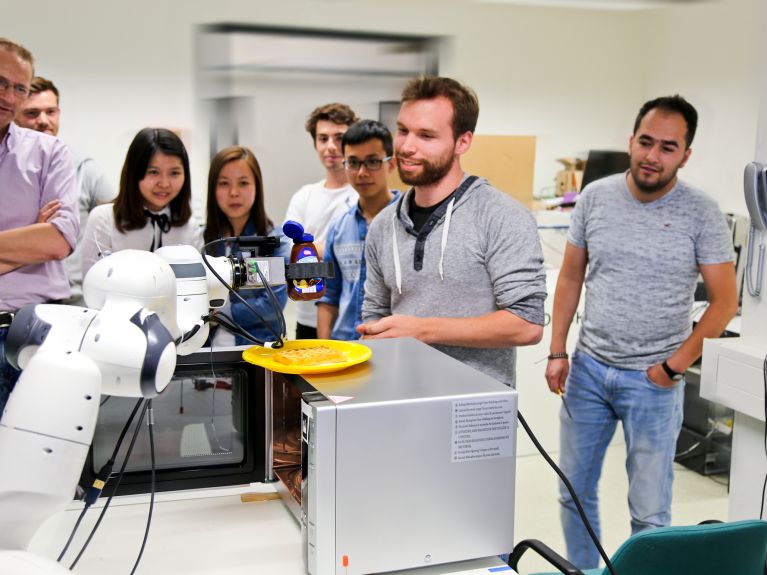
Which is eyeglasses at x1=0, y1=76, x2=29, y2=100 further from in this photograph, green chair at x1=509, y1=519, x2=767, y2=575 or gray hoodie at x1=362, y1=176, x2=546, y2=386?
green chair at x1=509, y1=519, x2=767, y2=575

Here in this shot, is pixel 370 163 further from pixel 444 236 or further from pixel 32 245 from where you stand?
pixel 32 245

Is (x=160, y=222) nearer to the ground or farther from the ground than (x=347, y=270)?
farther from the ground

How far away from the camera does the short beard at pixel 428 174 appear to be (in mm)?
1723

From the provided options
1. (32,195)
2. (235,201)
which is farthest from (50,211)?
(235,201)

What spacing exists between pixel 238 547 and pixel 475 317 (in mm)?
773

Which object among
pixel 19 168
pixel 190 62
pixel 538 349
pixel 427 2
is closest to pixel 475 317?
pixel 19 168

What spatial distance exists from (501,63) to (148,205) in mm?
2970

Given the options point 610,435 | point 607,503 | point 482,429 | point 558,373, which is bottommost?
point 607,503

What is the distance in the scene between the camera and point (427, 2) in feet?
14.6

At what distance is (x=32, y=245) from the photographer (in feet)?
6.59

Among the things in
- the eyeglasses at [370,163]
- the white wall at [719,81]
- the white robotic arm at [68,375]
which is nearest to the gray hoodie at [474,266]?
the eyeglasses at [370,163]

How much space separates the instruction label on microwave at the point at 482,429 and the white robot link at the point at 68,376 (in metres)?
0.39

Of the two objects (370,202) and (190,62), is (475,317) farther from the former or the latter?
(190,62)

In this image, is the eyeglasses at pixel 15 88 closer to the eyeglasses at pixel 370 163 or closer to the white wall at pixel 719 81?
the eyeglasses at pixel 370 163
